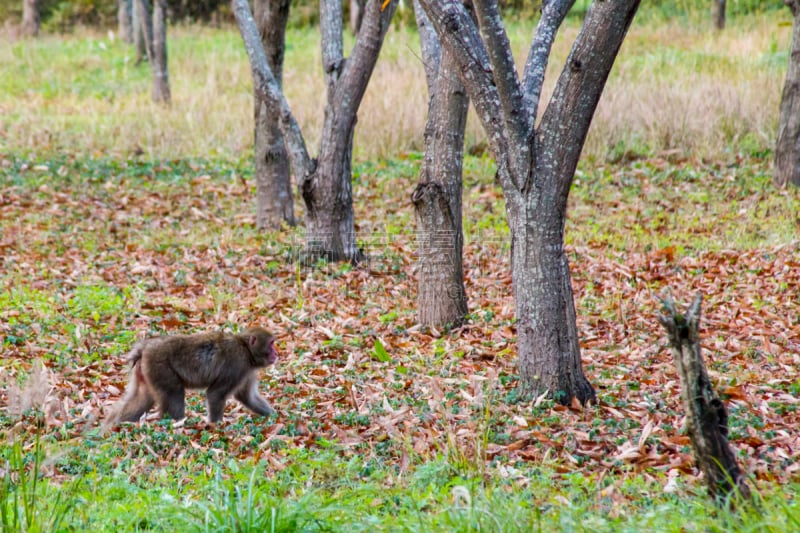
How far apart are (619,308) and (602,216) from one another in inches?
168

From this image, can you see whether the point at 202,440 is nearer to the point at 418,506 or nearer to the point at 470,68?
the point at 418,506

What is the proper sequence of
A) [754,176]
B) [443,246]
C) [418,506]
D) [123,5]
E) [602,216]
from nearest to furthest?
[418,506]
[443,246]
[602,216]
[754,176]
[123,5]

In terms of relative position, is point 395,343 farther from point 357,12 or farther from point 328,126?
point 357,12

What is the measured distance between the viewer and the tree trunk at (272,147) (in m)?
11.5

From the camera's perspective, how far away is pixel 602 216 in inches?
504

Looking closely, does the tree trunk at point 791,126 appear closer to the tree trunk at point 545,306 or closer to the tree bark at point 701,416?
the tree trunk at point 545,306

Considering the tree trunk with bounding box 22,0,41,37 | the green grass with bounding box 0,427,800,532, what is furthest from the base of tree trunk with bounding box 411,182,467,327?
the tree trunk with bounding box 22,0,41,37

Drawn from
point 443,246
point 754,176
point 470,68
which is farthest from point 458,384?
point 754,176

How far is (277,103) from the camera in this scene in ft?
33.2

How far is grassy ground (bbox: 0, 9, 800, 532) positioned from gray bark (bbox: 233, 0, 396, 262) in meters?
0.61

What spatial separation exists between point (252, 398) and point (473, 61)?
9.56 feet

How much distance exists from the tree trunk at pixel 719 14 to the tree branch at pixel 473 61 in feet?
72.9

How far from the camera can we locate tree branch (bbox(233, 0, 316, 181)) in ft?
33.2

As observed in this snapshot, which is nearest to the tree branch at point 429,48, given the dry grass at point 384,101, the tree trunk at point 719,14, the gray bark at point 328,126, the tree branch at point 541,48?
the gray bark at point 328,126
